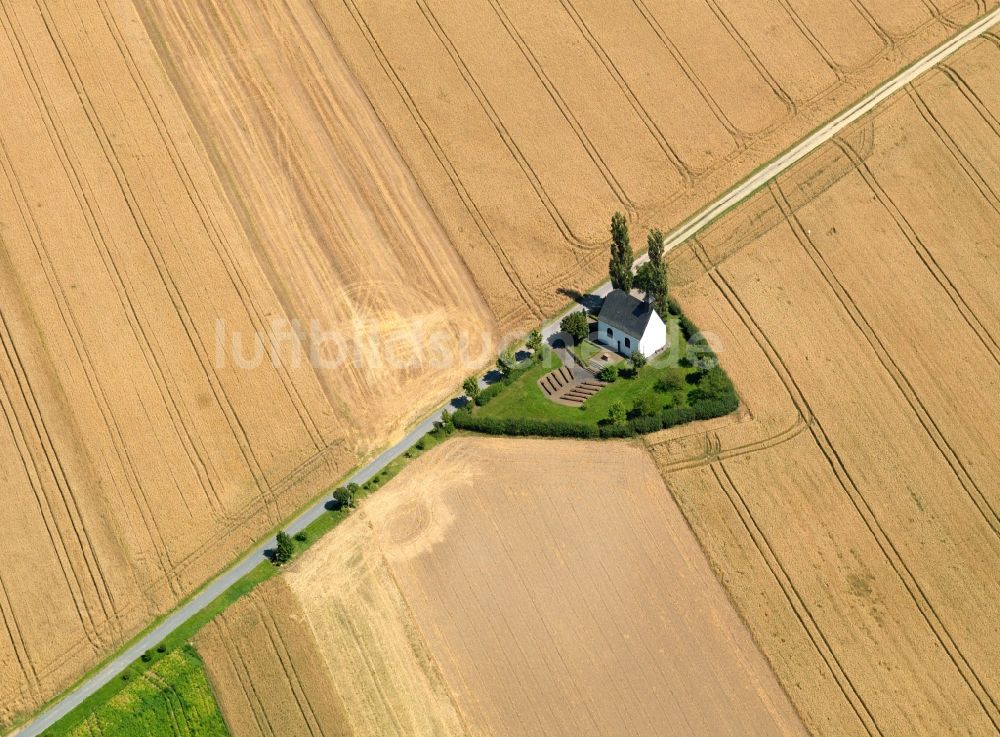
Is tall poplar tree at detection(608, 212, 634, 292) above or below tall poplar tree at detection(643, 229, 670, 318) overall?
above

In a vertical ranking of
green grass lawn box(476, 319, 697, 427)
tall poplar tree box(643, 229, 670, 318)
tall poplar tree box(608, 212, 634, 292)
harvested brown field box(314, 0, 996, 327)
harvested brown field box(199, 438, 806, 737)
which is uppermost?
harvested brown field box(314, 0, 996, 327)

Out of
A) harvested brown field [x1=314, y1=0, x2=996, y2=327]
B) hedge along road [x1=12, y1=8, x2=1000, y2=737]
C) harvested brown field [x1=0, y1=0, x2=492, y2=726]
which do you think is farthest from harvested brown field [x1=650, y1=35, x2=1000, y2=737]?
harvested brown field [x1=0, y1=0, x2=492, y2=726]

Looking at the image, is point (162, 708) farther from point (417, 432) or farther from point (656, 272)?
point (656, 272)

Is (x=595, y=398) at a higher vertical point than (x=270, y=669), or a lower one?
higher

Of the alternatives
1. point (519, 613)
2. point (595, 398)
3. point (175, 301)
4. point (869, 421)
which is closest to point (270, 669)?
point (519, 613)

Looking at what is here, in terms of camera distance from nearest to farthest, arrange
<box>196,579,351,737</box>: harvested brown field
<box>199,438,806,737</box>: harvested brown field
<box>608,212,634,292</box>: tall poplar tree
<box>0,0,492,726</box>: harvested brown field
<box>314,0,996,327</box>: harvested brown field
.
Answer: <box>199,438,806,737</box>: harvested brown field → <box>196,579,351,737</box>: harvested brown field → <box>0,0,492,726</box>: harvested brown field → <box>608,212,634,292</box>: tall poplar tree → <box>314,0,996,327</box>: harvested brown field

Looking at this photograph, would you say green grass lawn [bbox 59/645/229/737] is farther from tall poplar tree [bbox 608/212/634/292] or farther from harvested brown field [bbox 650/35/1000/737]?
tall poplar tree [bbox 608/212/634/292]
